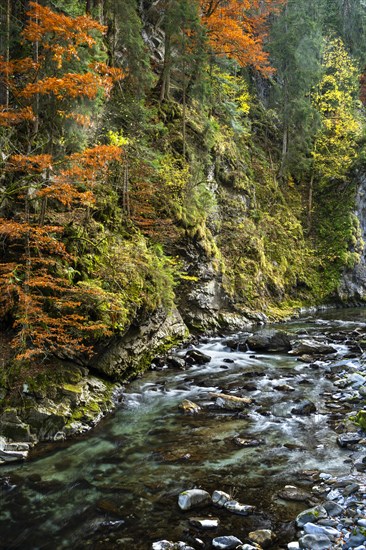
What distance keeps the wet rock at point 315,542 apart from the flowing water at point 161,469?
15.2 inches

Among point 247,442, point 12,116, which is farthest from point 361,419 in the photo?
point 12,116

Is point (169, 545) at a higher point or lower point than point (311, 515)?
lower

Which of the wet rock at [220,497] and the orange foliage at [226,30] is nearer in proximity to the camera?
the wet rock at [220,497]

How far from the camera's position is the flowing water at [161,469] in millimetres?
4914

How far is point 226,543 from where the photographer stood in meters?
4.51

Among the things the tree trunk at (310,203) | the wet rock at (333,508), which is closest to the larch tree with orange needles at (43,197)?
the wet rock at (333,508)

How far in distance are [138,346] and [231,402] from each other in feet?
11.3

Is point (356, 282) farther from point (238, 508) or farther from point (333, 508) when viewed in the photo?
point (238, 508)

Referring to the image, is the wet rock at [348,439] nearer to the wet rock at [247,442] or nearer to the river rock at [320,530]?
the wet rock at [247,442]

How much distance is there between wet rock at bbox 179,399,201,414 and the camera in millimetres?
8828

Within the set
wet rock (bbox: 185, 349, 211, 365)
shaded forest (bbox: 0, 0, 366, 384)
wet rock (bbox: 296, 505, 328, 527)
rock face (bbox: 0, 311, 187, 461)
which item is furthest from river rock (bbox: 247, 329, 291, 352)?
wet rock (bbox: 296, 505, 328, 527)

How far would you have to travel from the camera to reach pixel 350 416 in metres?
8.19

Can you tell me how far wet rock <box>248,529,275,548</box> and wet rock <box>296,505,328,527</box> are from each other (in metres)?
0.39

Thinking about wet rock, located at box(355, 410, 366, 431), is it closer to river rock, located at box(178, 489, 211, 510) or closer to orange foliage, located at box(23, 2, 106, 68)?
river rock, located at box(178, 489, 211, 510)
